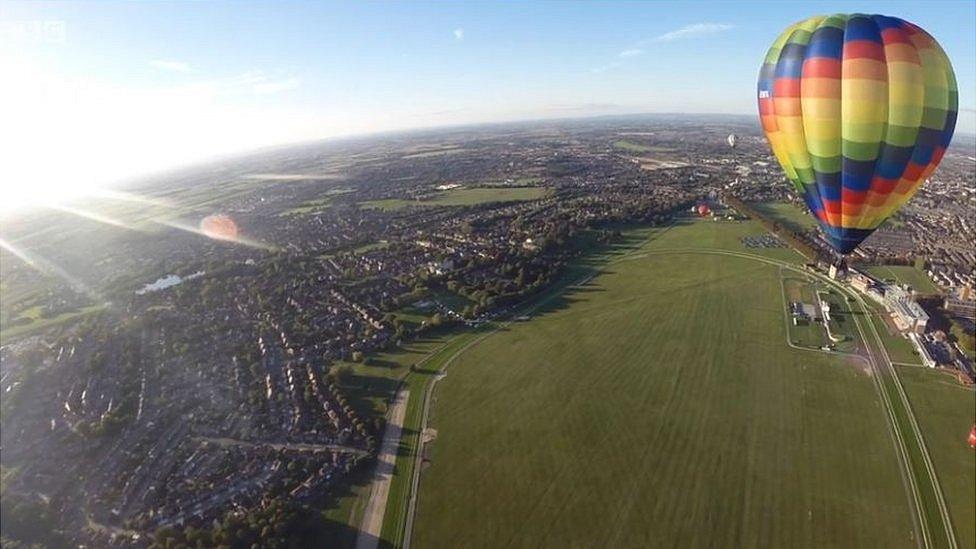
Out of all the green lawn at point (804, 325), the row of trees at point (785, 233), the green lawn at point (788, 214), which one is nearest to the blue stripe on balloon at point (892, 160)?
the green lawn at point (804, 325)

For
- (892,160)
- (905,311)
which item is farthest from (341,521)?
(905,311)

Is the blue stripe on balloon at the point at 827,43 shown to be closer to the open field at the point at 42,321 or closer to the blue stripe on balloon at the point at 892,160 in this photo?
the blue stripe on balloon at the point at 892,160

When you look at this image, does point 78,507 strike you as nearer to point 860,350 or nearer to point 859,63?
point 859,63

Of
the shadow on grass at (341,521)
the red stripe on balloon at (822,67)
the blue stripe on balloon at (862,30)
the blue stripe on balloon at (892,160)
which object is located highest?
the blue stripe on balloon at (862,30)

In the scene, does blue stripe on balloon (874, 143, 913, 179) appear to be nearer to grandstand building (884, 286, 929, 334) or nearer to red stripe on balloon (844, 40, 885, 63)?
red stripe on balloon (844, 40, 885, 63)

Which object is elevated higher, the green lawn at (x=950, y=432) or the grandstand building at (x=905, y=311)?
the grandstand building at (x=905, y=311)

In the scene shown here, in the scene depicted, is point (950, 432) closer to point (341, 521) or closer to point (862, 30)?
point (862, 30)

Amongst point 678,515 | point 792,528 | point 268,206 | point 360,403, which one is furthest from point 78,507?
point 268,206

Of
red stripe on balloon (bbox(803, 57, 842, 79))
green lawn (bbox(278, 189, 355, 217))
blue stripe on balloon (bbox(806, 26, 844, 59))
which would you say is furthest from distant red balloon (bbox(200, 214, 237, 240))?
blue stripe on balloon (bbox(806, 26, 844, 59))
